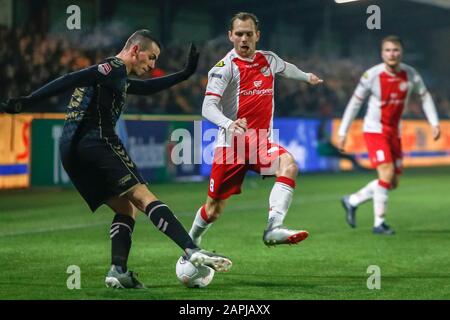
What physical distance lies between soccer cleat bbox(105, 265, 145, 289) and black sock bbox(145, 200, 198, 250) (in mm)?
459

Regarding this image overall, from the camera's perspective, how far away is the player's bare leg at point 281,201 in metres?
6.35

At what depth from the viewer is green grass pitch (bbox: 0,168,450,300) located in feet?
20.4

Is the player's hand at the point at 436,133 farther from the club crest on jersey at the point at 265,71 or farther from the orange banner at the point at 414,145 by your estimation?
the orange banner at the point at 414,145

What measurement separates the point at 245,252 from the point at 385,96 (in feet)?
10.6

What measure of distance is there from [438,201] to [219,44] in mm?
10130

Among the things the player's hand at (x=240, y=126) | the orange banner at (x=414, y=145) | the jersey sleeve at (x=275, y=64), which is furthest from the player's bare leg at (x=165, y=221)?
the orange banner at (x=414, y=145)

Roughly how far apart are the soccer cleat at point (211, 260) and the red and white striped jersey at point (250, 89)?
1.55m

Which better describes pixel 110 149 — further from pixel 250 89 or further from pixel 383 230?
pixel 383 230

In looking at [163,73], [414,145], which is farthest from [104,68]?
[414,145]

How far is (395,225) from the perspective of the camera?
11172mm

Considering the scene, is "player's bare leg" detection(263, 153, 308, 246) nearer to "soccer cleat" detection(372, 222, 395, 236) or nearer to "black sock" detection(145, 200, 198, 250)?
"black sock" detection(145, 200, 198, 250)

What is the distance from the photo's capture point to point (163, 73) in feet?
58.6

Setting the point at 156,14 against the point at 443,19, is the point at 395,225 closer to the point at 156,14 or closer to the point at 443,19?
the point at 156,14

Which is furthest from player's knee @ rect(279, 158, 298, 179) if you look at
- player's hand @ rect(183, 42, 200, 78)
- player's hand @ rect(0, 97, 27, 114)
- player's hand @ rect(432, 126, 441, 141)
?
player's hand @ rect(432, 126, 441, 141)
